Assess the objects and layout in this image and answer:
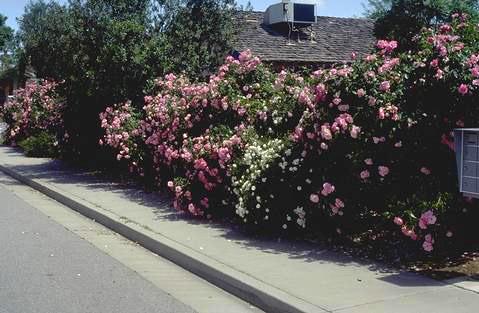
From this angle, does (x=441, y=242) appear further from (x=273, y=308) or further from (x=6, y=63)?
(x=6, y=63)

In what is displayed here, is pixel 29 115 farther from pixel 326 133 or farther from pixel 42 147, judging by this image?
pixel 326 133

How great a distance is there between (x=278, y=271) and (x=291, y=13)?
2152 cm

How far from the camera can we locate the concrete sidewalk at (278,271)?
5.30 meters

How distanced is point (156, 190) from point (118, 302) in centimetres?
635

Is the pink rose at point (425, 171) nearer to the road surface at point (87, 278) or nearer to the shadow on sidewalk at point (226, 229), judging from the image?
the shadow on sidewalk at point (226, 229)

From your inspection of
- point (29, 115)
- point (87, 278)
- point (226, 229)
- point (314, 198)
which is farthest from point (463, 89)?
point (29, 115)

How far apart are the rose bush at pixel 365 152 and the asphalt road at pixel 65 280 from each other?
180 cm

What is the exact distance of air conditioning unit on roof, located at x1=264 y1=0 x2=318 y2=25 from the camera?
26547 mm

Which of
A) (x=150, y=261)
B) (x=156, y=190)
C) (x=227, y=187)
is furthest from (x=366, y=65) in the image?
(x=156, y=190)

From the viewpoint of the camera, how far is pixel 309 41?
2705cm

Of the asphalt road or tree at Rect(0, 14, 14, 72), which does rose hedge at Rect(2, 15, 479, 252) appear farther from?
tree at Rect(0, 14, 14, 72)

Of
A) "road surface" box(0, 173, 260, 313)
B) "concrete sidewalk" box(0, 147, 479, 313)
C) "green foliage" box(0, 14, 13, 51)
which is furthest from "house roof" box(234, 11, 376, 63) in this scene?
"green foliage" box(0, 14, 13, 51)

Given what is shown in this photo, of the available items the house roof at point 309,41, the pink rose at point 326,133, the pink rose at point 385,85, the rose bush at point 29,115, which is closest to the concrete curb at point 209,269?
the pink rose at point 326,133

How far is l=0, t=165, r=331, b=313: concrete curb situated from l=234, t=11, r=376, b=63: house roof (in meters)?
14.9
